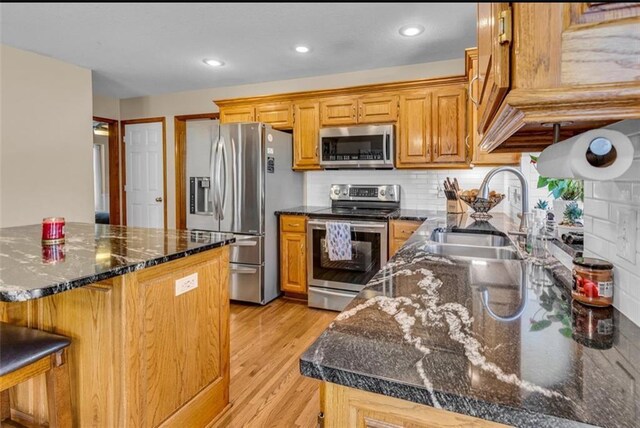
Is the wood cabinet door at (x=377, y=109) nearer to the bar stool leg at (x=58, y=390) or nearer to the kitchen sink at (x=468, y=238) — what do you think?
the kitchen sink at (x=468, y=238)

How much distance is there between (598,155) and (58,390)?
179 centimetres

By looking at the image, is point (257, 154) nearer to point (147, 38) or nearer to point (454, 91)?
point (147, 38)

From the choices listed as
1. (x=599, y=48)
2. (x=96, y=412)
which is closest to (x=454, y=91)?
(x=599, y=48)

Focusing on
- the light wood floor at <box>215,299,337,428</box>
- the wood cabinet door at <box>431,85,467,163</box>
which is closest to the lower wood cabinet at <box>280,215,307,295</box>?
the light wood floor at <box>215,299,337,428</box>

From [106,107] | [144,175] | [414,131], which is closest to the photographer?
[414,131]

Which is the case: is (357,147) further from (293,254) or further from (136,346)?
(136,346)

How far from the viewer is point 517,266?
53.2 inches

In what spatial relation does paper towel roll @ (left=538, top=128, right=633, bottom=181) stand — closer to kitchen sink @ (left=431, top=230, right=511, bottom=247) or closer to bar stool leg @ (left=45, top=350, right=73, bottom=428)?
kitchen sink @ (left=431, top=230, right=511, bottom=247)

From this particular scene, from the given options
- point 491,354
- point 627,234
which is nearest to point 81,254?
point 491,354

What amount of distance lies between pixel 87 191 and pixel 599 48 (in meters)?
4.46

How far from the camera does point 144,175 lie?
5.05m

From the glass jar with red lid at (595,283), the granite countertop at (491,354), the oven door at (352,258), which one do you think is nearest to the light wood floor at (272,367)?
the oven door at (352,258)

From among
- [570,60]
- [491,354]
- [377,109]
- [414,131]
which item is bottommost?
[491,354]

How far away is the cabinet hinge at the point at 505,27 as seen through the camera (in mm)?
571
